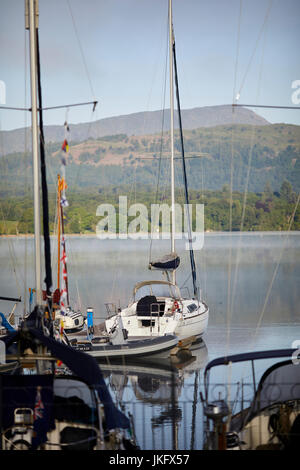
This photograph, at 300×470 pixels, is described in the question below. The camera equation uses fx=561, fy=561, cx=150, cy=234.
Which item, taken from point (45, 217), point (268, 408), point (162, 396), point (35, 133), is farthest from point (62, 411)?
point (162, 396)

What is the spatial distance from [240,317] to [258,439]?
15.4 metres

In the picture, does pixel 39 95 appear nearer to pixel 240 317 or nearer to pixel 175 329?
pixel 175 329

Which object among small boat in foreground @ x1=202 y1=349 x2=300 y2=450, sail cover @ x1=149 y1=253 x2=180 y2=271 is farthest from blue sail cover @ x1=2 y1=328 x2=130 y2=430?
sail cover @ x1=149 y1=253 x2=180 y2=271

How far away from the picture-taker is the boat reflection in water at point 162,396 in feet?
29.2

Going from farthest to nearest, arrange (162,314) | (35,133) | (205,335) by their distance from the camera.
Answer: (205,335) < (162,314) < (35,133)

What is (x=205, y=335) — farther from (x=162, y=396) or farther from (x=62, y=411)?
(x=62, y=411)

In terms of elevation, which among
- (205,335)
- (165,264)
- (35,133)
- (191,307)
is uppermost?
(35,133)

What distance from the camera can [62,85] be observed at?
91.7 meters

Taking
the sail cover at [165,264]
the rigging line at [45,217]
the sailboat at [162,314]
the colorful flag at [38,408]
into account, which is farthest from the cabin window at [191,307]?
the colorful flag at [38,408]

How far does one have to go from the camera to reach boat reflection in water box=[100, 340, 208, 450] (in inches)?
351

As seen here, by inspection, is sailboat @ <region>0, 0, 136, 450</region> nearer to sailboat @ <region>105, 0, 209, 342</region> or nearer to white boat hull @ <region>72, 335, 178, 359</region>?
white boat hull @ <region>72, 335, 178, 359</region>

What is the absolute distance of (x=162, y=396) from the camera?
11695 millimetres

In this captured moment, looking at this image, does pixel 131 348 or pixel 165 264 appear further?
pixel 165 264

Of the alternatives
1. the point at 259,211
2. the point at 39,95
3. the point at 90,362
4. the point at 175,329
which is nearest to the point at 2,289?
the point at 175,329
